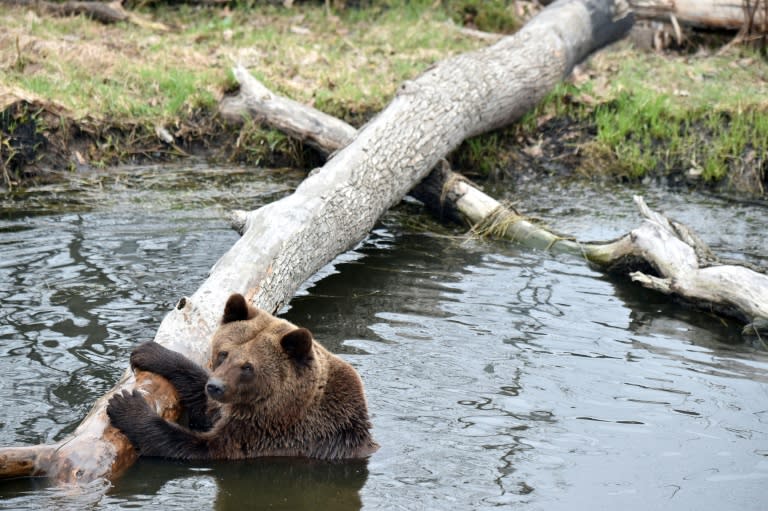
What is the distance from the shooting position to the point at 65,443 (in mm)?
5223

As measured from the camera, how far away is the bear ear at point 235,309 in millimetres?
5535

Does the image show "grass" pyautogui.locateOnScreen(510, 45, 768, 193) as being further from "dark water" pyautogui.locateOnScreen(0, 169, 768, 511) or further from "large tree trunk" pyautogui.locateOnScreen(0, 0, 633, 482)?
"dark water" pyautogui.locateOnScreen(0, 169, 768, 511)

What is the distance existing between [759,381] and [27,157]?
25.1 feet

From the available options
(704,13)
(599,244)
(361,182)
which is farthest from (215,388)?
(704,13)

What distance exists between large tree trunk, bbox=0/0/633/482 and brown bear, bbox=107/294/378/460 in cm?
15

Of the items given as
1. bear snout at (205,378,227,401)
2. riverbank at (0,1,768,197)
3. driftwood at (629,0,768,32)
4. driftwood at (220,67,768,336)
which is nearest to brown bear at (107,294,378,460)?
bear snout at (205,378,227,401)

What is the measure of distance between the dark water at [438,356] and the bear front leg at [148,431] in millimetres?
96

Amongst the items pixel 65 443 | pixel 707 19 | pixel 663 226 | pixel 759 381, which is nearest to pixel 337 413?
pixel 65 443

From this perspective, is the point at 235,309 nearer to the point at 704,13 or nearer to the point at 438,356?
the point at 438,356

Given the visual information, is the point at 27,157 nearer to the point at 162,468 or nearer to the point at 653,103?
the point at 162,468

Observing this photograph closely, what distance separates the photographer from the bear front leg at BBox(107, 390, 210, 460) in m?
5.43

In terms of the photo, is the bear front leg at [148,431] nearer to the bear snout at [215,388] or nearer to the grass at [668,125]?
the bear snout at [215,388]

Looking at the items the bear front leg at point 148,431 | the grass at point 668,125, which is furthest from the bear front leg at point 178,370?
the grass at point 668,125

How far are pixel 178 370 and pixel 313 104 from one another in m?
6.80
